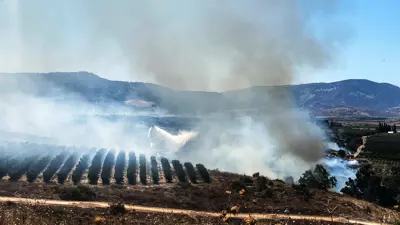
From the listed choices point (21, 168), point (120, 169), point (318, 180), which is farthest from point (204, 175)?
point (21, 168)

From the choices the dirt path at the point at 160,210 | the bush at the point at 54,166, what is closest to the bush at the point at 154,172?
the bush at the point at 54,166

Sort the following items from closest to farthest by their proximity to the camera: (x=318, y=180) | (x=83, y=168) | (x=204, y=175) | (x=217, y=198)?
(x=217, y=198)
(x=204, y=175)
(x=83, y=168)
(x=318, y=180)

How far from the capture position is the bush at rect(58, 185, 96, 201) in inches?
1364

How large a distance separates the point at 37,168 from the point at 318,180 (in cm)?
3417

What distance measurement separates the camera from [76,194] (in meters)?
34.8

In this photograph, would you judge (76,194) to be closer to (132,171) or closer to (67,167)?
(132,171)

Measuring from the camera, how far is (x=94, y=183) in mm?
42188

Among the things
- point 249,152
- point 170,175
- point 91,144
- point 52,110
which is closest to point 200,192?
point 170,175

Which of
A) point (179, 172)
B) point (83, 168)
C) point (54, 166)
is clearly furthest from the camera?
point (179, 172)

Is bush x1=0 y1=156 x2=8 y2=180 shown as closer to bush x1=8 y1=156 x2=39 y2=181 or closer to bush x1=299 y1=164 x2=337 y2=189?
bush x1=8 y1=156 x2=39 y2=181

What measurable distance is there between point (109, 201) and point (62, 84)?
153195mm

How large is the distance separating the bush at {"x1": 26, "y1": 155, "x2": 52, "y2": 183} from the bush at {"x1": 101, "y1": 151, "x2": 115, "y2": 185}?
267 inches

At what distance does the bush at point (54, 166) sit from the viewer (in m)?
42.9

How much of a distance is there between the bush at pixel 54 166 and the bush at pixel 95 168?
3836mm
